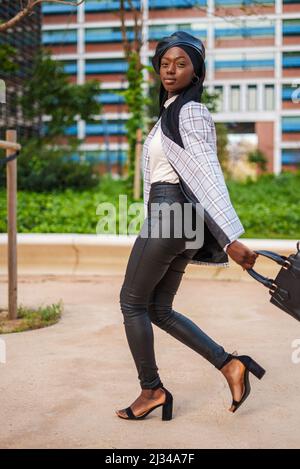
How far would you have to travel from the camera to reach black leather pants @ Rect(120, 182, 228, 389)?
326 cm

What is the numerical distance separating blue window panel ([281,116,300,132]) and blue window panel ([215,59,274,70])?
469 inches

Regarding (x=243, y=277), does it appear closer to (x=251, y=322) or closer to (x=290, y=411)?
A: (x=251, y=322)

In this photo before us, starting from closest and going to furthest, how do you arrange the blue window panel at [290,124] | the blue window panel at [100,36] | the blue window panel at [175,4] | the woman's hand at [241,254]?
the woman's hand at [241,254] < the blue window panel at [175,4] < the blue window panel at [100,36] < the blue window panel at [290,124]

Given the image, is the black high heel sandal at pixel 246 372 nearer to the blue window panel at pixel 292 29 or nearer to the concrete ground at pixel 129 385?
the concrete ground at pixel 129 385

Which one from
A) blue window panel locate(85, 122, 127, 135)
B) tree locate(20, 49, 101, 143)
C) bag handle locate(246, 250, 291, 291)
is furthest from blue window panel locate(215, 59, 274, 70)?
bag handle locate(246, 250, 291, 291)

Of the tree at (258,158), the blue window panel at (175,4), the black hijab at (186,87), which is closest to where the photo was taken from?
the black hijab at (186,87)

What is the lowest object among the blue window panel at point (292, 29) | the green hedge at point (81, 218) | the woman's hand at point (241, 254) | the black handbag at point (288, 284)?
the green hedge at point (81, 218)

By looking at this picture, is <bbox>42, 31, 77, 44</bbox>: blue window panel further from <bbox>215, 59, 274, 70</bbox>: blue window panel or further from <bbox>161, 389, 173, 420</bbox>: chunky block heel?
<bbox>161, 389, 173, 420</bbox>: chunky block heel

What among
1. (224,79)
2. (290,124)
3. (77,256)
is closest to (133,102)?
(77,256)

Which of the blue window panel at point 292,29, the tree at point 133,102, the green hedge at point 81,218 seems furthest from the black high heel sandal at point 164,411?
the blue window panel at point 292,29

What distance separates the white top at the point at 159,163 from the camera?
3.28m

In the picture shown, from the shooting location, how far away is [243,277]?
26.8 feet

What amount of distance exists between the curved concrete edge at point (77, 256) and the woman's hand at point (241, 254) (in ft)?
16.8
